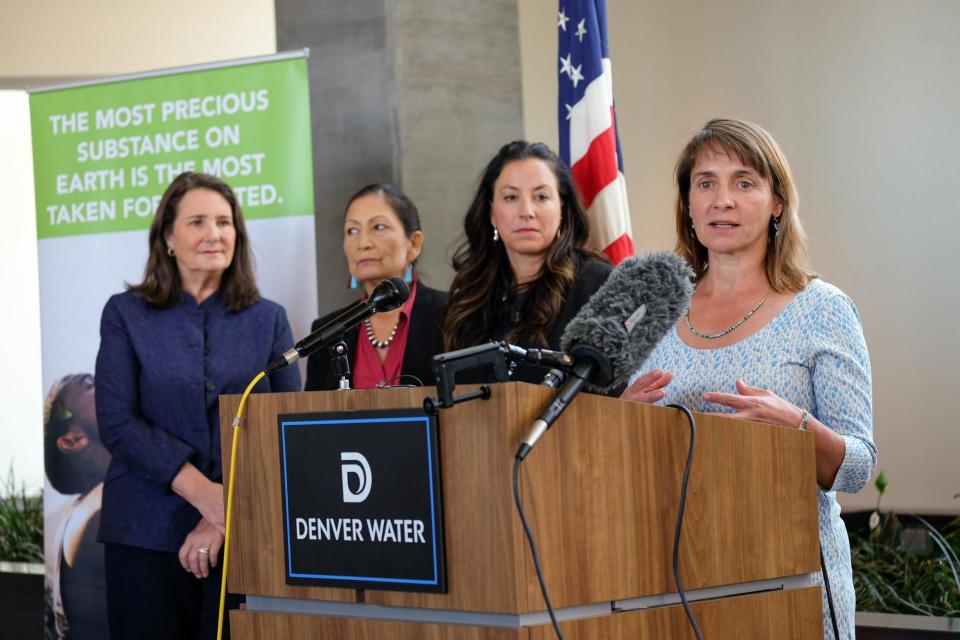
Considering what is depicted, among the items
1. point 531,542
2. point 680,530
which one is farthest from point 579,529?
point 680,530

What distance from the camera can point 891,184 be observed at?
16.0 feet

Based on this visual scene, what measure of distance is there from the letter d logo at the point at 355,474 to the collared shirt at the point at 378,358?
1749 millimetres

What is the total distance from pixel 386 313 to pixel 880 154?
2777 mm

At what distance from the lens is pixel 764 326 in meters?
2.04

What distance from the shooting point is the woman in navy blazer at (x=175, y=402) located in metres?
3.10

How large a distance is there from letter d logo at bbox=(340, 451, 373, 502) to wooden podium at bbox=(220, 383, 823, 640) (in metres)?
0.07

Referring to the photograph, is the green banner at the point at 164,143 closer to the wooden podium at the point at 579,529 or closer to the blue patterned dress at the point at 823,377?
the blue patterned dress at the point at 823,377

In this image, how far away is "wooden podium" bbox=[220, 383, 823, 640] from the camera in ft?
4.25

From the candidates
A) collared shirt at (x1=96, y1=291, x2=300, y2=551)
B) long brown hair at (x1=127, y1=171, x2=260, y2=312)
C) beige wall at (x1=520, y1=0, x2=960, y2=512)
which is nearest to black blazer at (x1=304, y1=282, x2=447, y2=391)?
collared shirt at (x1=96, y1=291, x2=300, y2=551)

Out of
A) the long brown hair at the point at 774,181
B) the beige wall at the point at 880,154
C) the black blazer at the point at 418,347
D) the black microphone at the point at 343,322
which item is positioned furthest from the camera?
the beige wall at the point at 880,154

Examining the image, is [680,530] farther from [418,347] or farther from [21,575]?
[21,575]

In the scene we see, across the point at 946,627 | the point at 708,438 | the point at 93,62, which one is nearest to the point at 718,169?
the point at 708,438

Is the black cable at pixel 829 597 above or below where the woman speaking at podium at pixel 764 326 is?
below

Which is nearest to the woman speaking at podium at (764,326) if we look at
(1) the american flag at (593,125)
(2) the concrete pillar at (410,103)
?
(1) the american flag at (593,125)
